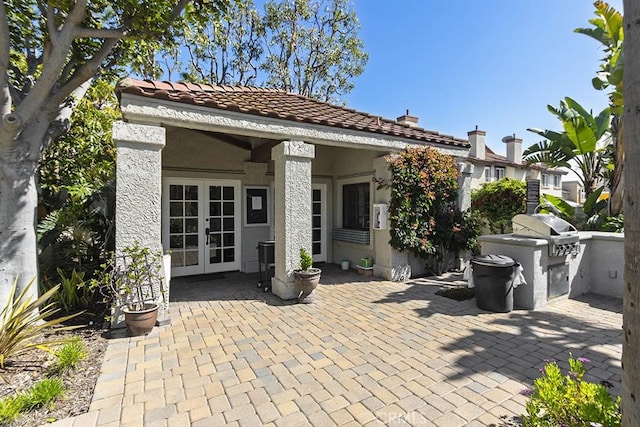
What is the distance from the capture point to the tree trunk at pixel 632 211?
1.54 m

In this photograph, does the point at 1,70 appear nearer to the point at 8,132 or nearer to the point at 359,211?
the point at 8,132

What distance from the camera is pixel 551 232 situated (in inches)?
254

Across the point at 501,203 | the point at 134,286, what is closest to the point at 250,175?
the point at 134,286

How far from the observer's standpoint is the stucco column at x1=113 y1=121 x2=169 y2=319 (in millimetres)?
5129

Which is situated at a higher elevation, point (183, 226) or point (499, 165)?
point (499, 165)

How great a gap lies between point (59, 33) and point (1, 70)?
93 centimetres

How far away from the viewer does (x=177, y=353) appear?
4.37 metres

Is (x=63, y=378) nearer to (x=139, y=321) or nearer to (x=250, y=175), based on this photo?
(x=139, y=321)

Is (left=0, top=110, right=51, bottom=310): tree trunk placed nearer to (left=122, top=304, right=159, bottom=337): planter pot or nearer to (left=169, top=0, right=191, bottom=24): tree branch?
(left=122, top=304, right=159, bottom=337): planter pot

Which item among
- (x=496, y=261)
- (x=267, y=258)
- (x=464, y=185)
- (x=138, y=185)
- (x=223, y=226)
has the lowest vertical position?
(x=267, y=258)

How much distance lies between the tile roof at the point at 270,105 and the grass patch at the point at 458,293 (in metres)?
4.27

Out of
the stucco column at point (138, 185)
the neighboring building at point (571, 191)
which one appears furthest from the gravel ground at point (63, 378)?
the neighboring building at point (571, 191)

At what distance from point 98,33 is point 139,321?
459 cm

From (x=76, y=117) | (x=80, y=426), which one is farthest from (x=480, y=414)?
(x=76, y=117)
